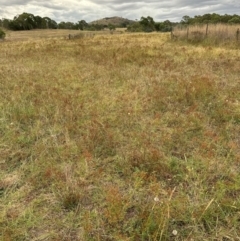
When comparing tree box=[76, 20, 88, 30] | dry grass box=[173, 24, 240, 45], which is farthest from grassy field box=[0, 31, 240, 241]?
tree box=[76, 20, 88, 30]

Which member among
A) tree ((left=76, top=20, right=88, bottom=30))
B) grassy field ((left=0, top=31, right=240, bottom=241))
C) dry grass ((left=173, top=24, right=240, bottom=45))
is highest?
tree ((left=76, top=20, right=88, bottom=30))

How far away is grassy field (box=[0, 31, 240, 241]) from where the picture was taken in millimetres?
2043

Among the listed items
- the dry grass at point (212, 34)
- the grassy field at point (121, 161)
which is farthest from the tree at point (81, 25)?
the grassy field at point (121, 161)

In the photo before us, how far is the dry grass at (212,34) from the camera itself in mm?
13391

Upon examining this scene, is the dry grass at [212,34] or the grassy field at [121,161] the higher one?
the dry grass at [212,34]

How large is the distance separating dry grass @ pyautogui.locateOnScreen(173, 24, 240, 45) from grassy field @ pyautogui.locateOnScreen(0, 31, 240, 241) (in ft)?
28.2

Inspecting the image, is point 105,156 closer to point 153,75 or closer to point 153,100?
point 153,100

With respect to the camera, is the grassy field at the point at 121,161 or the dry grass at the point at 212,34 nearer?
the grassy field at the point at 121,161

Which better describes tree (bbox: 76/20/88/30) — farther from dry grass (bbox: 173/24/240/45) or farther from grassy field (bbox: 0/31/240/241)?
grassy field (bbox: 0/31/240/241)

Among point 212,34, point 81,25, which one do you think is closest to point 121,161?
point 212,34

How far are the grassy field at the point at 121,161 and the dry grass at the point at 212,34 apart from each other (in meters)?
8.60

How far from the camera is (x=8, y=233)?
6.37 feet

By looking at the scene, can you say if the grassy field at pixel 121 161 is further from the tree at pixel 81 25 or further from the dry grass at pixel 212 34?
the tree at pixel 81 25

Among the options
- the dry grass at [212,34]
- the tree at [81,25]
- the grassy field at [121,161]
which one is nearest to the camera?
the grassy field at [121,161]
